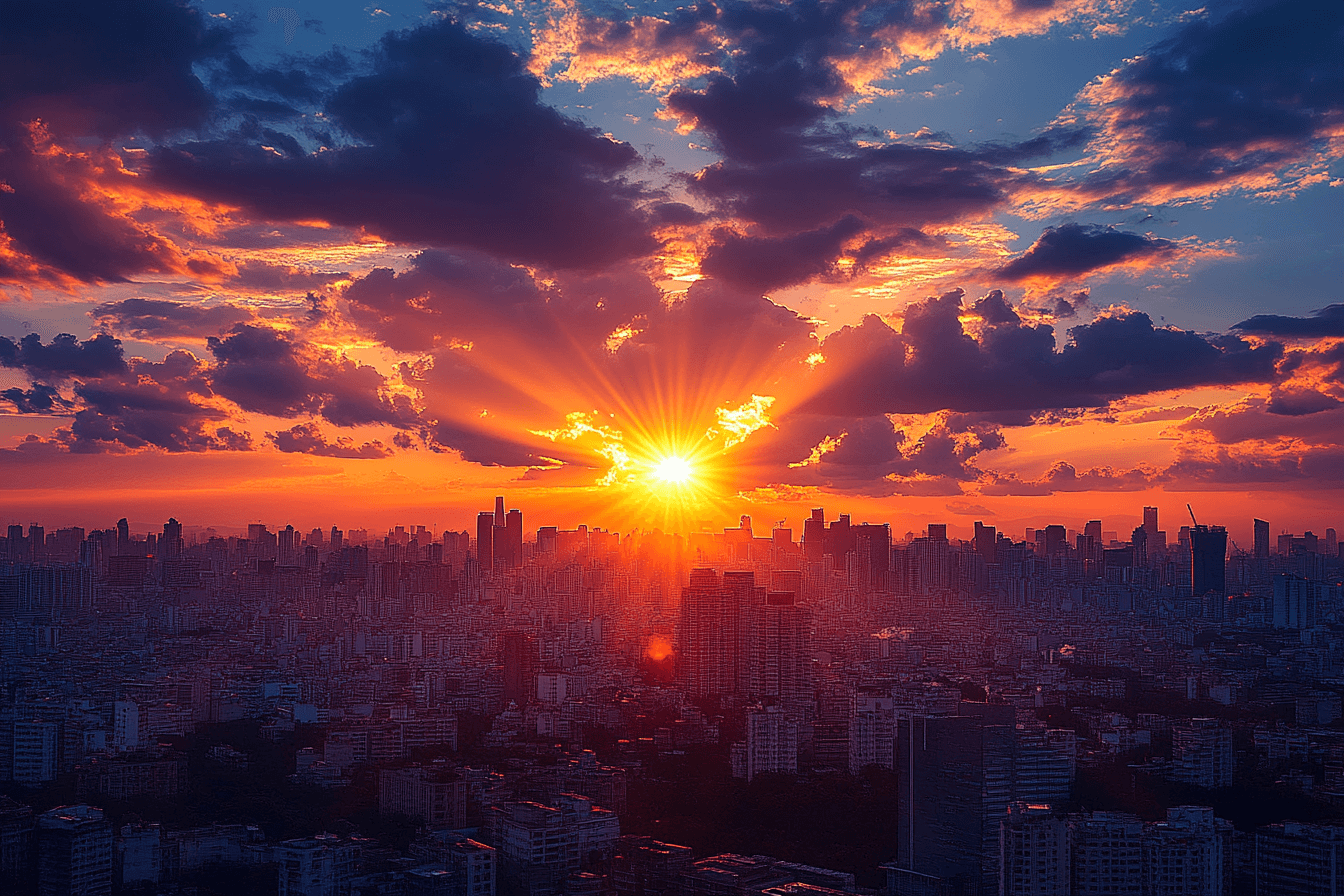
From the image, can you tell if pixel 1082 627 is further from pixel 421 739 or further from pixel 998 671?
pixel 421 739

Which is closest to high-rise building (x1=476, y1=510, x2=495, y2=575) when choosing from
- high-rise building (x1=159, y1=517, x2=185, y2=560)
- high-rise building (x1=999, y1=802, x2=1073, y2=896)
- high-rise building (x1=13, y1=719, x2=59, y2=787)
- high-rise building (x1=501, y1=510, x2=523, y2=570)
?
high-rise building (x1=501, y1=510, x2=523, y2=570)

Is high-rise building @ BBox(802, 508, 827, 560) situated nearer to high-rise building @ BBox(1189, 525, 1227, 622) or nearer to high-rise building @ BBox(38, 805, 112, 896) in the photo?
high-rise building @ BBox(1189, 525, 1227, 622)

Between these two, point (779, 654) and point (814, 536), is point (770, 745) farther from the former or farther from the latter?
point (814, 536)

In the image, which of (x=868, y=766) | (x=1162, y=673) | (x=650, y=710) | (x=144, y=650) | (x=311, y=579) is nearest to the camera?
(x=868, y=766)

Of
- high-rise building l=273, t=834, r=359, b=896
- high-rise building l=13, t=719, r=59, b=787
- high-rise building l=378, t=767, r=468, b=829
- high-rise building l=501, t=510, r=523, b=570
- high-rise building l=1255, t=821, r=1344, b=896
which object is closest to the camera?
high-rise building l=1255, t=821, r=1344, b=896

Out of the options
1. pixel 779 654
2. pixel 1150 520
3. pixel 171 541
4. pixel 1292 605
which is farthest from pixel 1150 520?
pixel 171 541

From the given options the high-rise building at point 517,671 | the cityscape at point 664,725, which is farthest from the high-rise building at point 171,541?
the high-rise building at point 517,671

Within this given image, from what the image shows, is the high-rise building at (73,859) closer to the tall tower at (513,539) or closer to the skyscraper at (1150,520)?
the tall tower at (513,539)

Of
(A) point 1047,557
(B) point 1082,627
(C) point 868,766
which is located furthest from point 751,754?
(A) point 1047,557

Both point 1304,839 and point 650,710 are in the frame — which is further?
point 650,710
